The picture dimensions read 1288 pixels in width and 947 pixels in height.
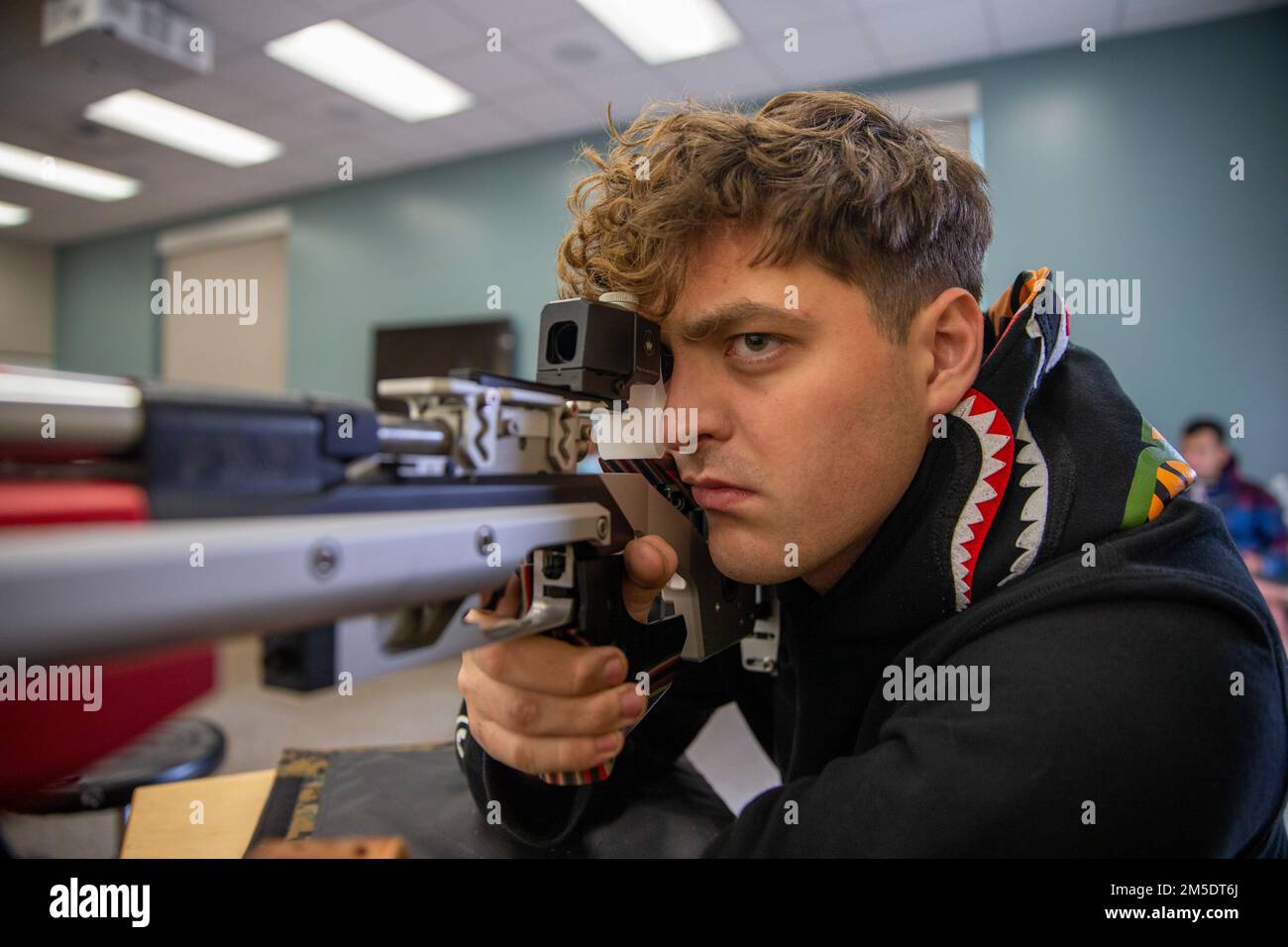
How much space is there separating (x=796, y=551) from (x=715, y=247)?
1.11ft

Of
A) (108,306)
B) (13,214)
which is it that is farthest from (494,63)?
(108,306)

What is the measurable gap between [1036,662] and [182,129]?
5.44m

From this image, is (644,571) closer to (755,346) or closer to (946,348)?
(755,346)

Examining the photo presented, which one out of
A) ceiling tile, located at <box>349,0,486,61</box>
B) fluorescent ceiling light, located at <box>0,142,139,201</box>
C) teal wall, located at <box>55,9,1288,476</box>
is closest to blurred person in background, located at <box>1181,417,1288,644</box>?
teal wall, located at <box>55,9,1288,476</box>

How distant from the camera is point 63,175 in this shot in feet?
17.0

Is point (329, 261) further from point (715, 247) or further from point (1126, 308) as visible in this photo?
point (715, 247)

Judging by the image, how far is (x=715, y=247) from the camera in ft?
2.60

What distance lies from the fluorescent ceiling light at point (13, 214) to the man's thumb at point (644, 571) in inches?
289

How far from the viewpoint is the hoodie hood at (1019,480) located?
0.70m

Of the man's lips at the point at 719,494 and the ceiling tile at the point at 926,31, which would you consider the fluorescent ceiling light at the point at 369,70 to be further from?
the man's lips at the point at 719,494

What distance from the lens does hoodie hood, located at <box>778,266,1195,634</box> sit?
2.29 feet

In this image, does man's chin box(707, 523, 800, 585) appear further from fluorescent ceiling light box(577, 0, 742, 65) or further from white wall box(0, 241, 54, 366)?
white wall box(0, 241, 54, 366)

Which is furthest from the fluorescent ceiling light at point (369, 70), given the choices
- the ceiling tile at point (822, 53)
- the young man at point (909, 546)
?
the young man at point (909, 546)
